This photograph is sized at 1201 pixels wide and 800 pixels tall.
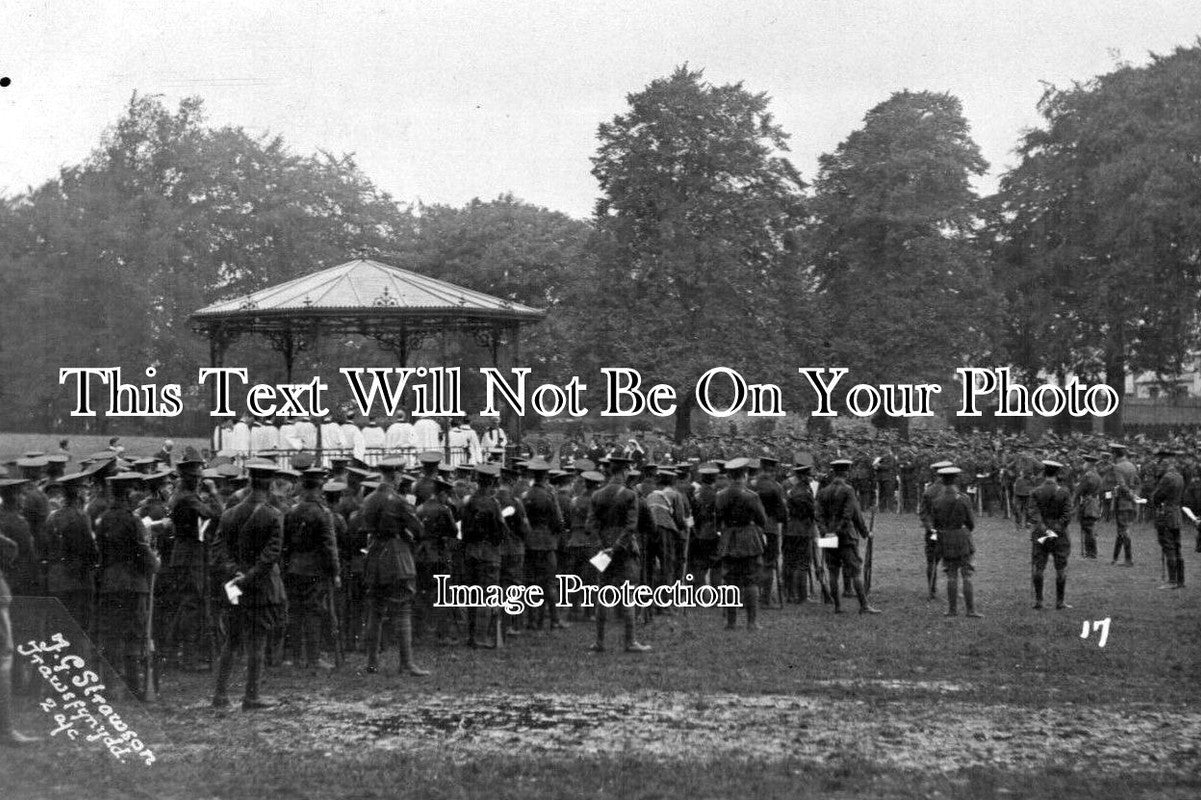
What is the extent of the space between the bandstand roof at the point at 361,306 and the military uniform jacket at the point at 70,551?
1292 cm

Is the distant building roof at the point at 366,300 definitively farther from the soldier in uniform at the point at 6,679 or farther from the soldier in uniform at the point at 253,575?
the soldier in uniform at the point at 6,679

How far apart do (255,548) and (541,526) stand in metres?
5.25

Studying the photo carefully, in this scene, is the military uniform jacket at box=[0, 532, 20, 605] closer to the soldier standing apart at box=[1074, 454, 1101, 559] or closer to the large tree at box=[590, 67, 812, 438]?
the soldier standing apart at box=[1074, 454, 1101, 559]

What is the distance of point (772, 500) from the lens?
18156mm

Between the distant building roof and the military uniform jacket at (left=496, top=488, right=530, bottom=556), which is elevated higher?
the distant building roof

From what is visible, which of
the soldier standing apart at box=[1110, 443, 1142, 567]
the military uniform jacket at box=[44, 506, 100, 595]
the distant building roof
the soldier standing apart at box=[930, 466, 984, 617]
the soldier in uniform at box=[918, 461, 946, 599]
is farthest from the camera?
the distant building roof

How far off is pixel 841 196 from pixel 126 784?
46.3 metres

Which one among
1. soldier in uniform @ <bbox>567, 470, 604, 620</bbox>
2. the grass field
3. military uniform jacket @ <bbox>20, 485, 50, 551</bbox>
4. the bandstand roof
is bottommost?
the grass field

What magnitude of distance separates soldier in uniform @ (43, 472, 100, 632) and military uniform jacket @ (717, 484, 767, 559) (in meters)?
7.49

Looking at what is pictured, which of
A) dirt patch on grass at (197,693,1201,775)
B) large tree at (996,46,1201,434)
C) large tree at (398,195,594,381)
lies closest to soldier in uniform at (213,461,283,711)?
dirt patch on grass at (197,693,1201,775)

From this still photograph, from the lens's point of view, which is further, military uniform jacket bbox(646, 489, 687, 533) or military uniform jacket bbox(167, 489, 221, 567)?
military uniform jacket bbox(646, 489, 687, 533)

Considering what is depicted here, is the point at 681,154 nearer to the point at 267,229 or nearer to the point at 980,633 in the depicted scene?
the point at 267,229

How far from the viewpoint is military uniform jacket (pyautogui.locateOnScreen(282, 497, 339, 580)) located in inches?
517

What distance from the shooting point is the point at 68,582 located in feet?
40.3
